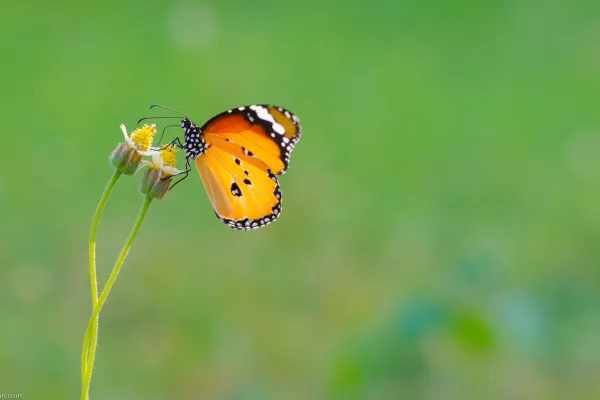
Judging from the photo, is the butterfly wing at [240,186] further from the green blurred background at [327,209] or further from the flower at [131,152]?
the green blurred background at [327,209]

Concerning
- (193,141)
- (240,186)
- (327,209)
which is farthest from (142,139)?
(327,209)

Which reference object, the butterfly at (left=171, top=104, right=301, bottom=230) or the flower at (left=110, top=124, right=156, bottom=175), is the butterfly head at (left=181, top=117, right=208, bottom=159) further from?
the flower at (left=110, top=124, right=156, bottom=175)

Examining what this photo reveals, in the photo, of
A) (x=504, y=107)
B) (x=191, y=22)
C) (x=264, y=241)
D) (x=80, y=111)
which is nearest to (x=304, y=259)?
(x=264, y=241)

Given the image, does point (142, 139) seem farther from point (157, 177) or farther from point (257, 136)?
point (257, 136)

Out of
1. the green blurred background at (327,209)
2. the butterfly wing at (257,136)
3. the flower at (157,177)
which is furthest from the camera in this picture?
the green blurred background at (327,209)

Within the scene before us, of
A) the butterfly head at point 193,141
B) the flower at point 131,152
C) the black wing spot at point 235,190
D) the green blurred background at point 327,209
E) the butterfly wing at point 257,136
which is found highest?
the green blurred background at point 327,209

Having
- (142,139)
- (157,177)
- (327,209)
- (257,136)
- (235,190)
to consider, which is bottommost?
(157,177)

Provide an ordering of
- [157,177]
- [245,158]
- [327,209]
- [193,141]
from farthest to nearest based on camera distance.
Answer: [327,209] < [245,158] < [193,141] < [157,177]

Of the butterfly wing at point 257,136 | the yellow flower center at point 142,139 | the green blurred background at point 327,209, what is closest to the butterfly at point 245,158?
the butterfly wing at point 257,136
